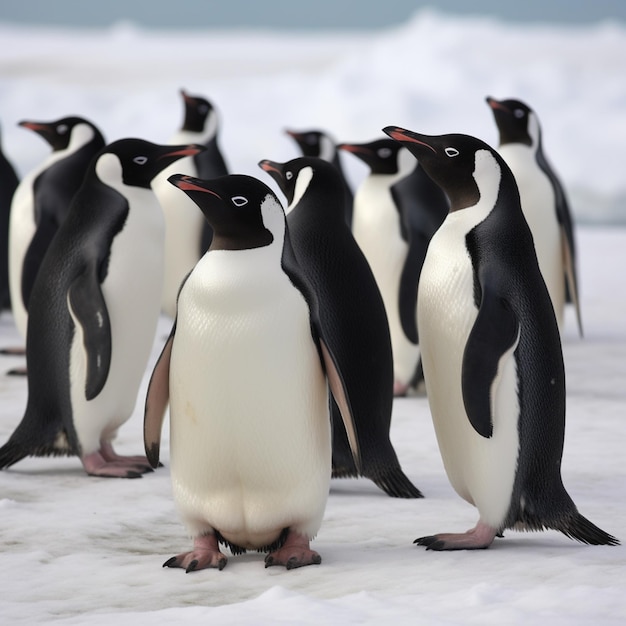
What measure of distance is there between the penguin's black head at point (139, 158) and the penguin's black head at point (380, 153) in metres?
1.31

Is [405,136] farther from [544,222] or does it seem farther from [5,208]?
[5,208]

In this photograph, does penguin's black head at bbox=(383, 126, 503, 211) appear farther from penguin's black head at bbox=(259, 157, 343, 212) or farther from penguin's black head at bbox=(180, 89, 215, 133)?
penguin's black head at bbox=(180, 89, 215, 133)

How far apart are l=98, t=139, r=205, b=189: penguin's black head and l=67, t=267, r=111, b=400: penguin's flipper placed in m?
0.44

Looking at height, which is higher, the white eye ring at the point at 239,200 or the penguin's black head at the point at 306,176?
the penguin's black head at the point at 306,176

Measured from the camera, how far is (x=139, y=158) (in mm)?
3656

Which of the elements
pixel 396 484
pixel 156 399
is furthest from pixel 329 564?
pixel 396 484

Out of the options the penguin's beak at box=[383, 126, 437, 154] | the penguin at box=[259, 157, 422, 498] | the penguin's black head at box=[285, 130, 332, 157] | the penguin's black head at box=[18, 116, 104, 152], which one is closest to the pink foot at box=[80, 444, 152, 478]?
the penguin at box=[259, 157, 422, 498]

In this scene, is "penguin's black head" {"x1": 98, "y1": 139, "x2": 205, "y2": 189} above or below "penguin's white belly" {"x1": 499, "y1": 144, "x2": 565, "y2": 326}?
above

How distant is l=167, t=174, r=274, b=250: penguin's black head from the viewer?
7.88ft

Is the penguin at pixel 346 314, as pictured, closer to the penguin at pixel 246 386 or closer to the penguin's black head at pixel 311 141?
the penguin at pixel 246 386

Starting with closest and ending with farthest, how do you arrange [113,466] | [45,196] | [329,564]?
1. [329,564]
2. [113,466]
3. [45,196]

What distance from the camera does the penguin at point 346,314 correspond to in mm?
3234

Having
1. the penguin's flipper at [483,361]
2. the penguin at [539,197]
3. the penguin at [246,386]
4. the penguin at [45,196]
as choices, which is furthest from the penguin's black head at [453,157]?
the penguin at [45,196]

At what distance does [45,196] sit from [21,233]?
23 cm
